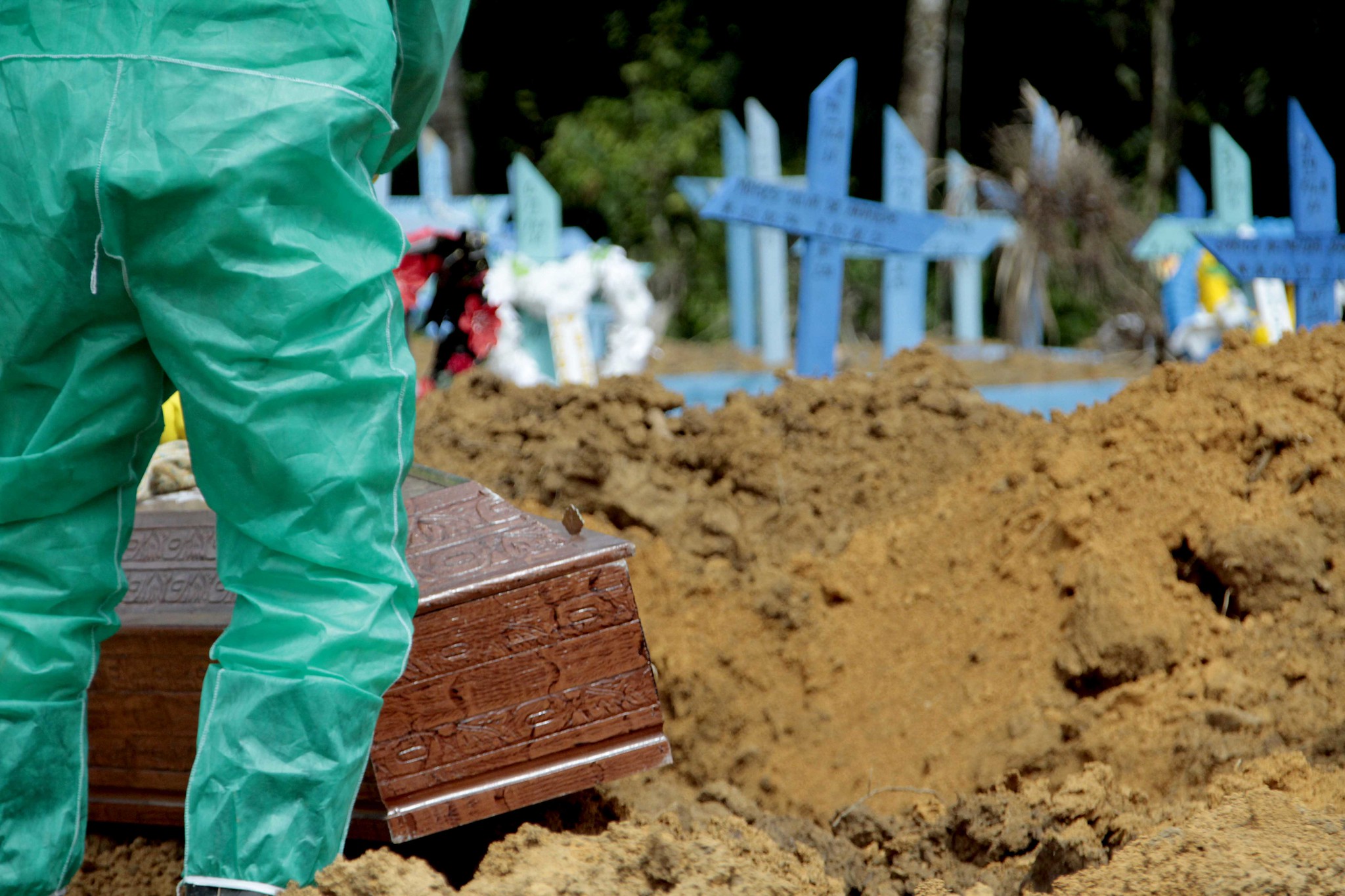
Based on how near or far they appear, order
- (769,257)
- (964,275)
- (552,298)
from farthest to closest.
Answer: (964,275) < (769,257) < (552,298)

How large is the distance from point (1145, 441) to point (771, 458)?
1030mm

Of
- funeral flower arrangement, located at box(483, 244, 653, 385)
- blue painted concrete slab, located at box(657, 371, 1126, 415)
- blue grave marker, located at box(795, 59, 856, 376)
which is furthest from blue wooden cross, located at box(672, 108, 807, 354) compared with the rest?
blue grave marker, located at box(795, 59, 856, 376)

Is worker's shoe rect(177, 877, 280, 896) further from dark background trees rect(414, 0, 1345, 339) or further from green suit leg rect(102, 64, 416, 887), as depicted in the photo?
dark background trees rect(414, 0, 1345, 339)

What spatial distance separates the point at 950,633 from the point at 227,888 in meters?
1.83

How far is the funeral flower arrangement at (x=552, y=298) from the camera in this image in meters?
6.89

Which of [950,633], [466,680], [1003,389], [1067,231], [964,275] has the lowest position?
[1003,389]

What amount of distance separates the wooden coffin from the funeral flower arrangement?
4.37 m

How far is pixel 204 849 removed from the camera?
5.03 feet

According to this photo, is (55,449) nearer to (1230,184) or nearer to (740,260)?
(1230,184)

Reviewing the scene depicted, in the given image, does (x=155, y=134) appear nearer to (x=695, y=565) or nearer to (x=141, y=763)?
(x=141, y=763)

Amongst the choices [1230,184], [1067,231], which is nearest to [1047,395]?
[1230,184]

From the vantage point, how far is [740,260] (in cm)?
993

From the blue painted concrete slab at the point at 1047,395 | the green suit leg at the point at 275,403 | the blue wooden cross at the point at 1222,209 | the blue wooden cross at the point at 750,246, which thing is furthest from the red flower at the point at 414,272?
the blue wooden cross at the point at 1222,209

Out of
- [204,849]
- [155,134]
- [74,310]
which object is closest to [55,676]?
[204,849]
